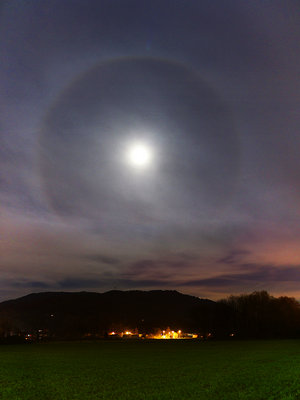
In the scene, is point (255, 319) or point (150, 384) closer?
point (150, 384)

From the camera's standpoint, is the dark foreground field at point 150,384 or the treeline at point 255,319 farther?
the treeline at point 255,319

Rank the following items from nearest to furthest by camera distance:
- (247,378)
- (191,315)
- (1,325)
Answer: (247,378) → (1,325) → (191,315)

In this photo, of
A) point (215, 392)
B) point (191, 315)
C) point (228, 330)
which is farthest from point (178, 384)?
point (191, 315)

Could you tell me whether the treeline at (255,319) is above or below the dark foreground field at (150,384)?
above

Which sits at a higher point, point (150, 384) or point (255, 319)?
point (255, 319)

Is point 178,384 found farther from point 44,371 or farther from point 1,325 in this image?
point 1,325

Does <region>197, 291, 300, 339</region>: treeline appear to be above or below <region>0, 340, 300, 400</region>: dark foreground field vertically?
above

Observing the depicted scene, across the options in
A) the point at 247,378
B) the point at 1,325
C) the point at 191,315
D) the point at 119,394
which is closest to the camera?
the point at 119,394

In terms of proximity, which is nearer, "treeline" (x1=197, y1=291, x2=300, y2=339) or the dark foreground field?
the dark foreground field
